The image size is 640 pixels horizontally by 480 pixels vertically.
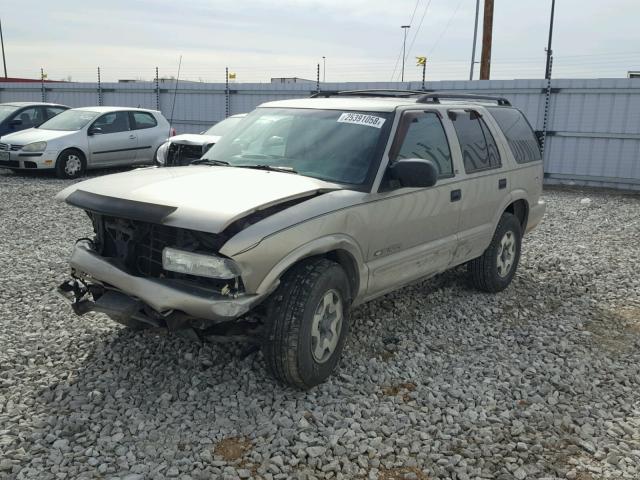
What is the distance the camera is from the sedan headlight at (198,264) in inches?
130

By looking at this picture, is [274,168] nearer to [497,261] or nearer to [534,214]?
[497,261]

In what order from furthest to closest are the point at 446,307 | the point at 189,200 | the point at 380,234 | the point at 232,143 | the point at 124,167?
the point at 124,167 < the point at 446,307 < the point at 232,143 < the point at 380,234 < the point at 189,200

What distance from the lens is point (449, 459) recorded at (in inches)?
127

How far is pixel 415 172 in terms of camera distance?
157 inches

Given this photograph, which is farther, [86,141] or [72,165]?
[86,141]

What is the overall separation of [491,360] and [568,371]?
0.53 metres

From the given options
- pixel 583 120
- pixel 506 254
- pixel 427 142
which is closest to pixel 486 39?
pixel 583 120

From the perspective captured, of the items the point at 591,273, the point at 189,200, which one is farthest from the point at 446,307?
the point at 189,200

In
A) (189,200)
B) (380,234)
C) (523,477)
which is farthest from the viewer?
(380,234)

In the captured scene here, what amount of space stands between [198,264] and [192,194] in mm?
454

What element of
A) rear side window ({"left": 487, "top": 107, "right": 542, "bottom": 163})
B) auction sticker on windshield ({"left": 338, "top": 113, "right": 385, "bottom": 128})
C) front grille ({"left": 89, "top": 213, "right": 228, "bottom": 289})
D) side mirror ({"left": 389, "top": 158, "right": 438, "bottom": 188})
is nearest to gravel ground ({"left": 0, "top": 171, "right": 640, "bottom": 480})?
front grille ({"left": 89, "top": 213, "right": 228, "bottom": 289})

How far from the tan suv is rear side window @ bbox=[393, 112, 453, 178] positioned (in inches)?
0.5

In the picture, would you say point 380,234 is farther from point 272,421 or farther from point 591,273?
point 591,273

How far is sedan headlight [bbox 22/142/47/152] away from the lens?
499 inches
